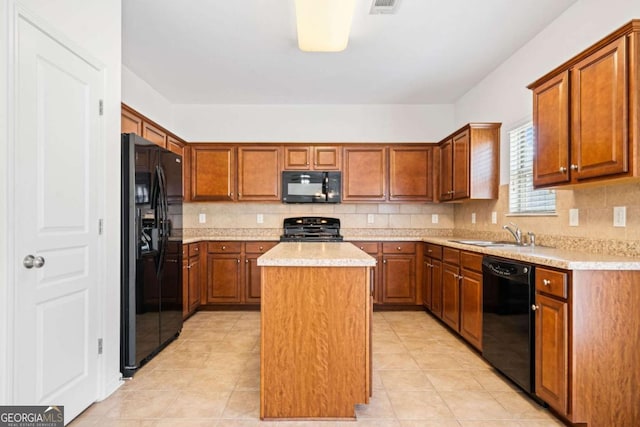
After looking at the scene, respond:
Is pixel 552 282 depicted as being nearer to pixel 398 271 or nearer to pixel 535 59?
pixel 535 59

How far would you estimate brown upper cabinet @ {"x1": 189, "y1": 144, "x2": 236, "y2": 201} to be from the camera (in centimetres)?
448

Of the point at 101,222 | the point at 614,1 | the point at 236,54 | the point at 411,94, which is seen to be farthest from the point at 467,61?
the point at 101,222

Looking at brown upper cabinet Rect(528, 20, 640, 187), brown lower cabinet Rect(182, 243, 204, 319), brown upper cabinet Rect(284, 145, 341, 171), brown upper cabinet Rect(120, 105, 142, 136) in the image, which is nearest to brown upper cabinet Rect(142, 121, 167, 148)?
brown upper cabinet Rect(120, 105, 142, 136)

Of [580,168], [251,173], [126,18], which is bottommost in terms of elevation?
[580,168]

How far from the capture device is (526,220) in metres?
3.04

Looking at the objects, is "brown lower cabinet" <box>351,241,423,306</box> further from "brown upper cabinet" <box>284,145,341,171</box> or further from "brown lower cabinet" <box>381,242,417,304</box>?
"brown upper cabinet" <box>284,145,341,171</box>

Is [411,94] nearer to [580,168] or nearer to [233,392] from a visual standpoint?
[580,168]

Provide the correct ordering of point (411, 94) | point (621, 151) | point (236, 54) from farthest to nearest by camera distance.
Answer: point (411, 94) → point (236, 54) → point (621, 151)

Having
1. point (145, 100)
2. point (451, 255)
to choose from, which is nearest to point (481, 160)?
point (451, 255)

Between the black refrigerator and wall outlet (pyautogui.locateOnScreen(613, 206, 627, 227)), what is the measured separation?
323cm

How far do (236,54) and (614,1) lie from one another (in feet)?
9.59

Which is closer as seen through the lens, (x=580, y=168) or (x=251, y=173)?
(x=580, y=168)

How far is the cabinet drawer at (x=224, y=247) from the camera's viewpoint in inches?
167

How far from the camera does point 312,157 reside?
450 cm
